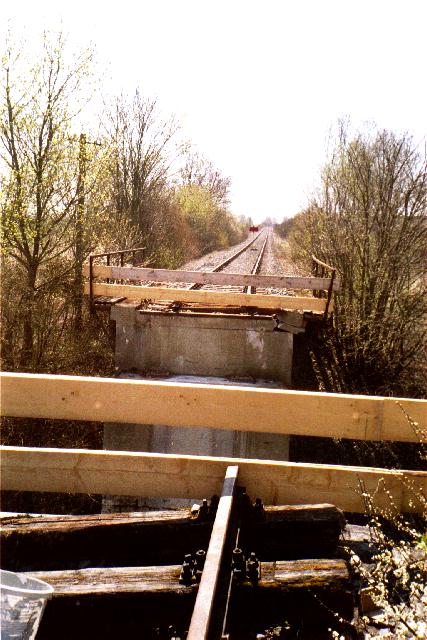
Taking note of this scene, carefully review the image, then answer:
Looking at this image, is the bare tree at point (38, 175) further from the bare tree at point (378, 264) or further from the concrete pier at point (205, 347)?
the bare tree at point (378, 264)

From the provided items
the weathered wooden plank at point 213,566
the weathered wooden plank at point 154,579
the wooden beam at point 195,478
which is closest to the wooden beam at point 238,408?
the wooden beam at point 195,478

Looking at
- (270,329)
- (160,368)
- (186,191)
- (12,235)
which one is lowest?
(160,368)

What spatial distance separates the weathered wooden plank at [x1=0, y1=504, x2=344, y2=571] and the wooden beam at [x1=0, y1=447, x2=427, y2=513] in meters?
0.25

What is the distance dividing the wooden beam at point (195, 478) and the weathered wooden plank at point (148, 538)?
253mm

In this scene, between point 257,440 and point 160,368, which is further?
point 160,368

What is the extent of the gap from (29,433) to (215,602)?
1039 cm

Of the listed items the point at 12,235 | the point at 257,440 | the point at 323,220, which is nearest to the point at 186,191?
the point at 323,220

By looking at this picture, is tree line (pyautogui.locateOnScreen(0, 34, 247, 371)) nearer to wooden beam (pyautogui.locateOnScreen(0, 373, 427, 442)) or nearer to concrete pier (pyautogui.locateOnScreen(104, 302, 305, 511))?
concrete pier (pyautogui.locateOnScreen(104, 302, 305, 511))

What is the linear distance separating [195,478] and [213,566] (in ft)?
2.87

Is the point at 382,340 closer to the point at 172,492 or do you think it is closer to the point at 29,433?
the point at 29,433

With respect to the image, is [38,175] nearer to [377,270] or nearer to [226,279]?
[226,279]

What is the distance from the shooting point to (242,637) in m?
2.40

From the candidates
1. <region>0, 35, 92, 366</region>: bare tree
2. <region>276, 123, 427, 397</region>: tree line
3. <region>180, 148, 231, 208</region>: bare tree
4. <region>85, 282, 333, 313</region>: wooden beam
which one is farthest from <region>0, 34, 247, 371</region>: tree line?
<region>180, 148, 231, 208</region>: bare tree

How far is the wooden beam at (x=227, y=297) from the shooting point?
413 inches
